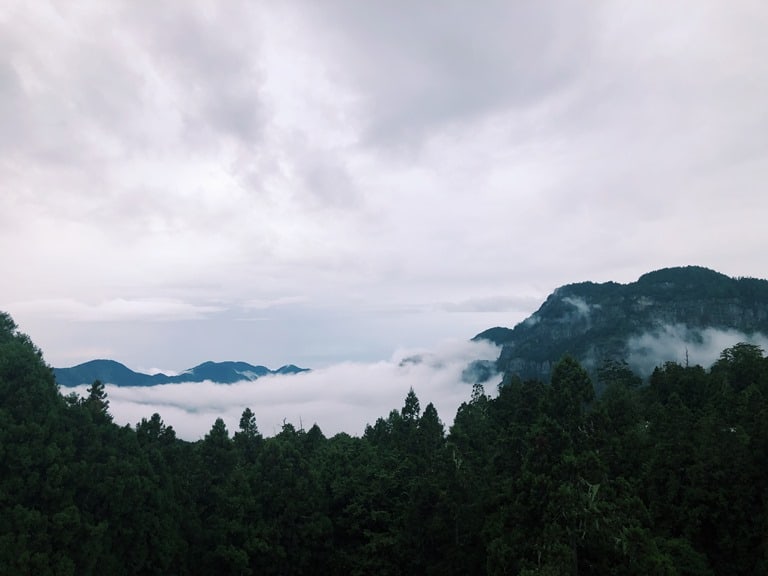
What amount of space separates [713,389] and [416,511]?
31.4 m

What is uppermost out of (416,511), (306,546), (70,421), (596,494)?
(70,421)

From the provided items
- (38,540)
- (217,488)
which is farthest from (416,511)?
(38,540)

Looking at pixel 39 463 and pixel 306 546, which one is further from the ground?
pixel 39 463

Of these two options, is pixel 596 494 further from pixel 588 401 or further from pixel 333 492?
pixel 333 492

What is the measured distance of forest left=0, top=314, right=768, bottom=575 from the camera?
26.8 metres

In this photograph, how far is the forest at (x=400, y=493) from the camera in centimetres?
2678

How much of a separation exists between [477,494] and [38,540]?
2552cm

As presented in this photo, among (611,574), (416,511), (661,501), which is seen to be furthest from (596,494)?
(416,511)

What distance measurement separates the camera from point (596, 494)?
84.4 feet

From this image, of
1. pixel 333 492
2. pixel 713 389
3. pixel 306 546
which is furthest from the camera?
pixel 713 389

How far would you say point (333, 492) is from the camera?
44.7 metres

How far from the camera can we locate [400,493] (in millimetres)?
44156

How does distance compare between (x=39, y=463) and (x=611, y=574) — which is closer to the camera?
(x=611, y=574)

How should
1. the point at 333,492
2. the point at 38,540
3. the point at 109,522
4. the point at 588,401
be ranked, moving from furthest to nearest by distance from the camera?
the point at 333,492, the point at 109,522, the point at 588,401, the point at 38,540
